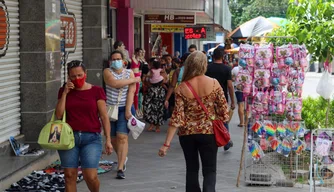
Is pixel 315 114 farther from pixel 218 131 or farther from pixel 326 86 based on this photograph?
pixel 218 131

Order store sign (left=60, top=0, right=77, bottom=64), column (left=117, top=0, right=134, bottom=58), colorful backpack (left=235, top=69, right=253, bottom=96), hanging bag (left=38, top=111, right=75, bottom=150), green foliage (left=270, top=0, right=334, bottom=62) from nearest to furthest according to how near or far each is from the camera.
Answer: hanging bag (left=38, top=111, right=75, bottom=150) → colorful backpack (left=235, top=69, right=253, bottom=96) → green foliage (left=270, top=0, right=334, bottom=62) → store sign (left=60, top=0, right=77, bottom=64) → column (left=117, top=0, right=134, bottom=58)

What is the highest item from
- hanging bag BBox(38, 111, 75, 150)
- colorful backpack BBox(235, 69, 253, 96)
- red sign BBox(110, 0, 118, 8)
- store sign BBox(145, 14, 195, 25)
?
red sign BBox(110, 0, 118, 8)

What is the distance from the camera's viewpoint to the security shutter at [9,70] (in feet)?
30.7

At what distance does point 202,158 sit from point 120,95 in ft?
8.07

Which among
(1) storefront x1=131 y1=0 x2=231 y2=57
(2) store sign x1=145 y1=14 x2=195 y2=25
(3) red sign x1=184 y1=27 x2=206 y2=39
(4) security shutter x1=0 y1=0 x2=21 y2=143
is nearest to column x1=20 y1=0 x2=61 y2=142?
(4) security shutter x1=0 y1=0 x2=21 y2=143

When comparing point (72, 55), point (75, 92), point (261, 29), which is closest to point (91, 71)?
point (72, 55)

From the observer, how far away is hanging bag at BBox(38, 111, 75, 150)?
6586 millimetres

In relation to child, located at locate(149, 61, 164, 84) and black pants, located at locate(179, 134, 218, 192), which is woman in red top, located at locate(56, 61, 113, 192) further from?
child, located at locate(149, 61, 164, 84)

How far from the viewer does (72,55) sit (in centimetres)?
1295

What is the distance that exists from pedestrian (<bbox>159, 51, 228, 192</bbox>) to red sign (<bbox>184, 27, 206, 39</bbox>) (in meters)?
19.2

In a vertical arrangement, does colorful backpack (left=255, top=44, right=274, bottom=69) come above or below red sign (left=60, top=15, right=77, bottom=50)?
below

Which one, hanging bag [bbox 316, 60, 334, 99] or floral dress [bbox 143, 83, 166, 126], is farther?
floral dress [bbox 143, 83, 166, 126]

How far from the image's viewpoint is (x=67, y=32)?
1245 cm

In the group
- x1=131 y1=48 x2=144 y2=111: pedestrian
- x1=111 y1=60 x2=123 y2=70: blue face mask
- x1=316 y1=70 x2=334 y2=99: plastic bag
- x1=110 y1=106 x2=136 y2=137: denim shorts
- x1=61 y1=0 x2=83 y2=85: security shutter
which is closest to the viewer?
x1=111 y1=60 x2=123 y2=70: blue face mask
